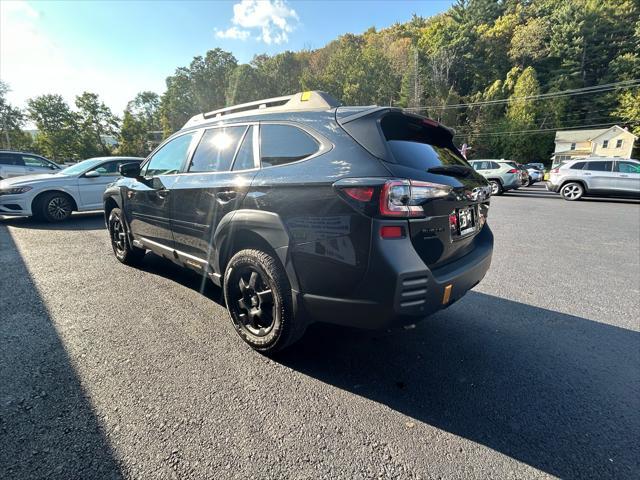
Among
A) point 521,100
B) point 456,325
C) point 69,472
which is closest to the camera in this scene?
point 69,472

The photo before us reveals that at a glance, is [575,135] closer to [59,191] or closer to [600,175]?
[600,175]

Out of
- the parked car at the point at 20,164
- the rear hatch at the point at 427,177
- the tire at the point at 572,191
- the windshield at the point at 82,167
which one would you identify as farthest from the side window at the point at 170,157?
the tire at the point at 572,191

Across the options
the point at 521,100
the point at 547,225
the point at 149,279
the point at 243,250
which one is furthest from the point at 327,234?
the point at 521,100

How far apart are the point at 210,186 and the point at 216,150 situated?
422mm

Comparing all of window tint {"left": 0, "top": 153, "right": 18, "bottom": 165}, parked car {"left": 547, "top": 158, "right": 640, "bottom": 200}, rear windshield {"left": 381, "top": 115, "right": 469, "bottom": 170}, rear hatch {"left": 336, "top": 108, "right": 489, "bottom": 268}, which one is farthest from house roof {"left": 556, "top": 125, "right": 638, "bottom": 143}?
window tint {"left": 0, "top": 153, "right": 18, "bottom": 165}

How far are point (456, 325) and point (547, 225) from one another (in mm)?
6562

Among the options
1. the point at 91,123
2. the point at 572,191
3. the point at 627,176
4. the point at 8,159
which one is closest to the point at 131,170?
the point at 8,159

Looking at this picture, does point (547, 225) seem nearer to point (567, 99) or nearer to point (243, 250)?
point (243, 250)

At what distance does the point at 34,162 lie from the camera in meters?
11.5

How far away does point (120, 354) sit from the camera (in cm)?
245

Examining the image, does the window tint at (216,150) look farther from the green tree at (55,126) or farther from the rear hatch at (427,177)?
the green tree at (55,126)

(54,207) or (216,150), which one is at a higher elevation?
(216,150)

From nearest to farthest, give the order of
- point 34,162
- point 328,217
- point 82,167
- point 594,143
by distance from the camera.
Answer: point 328,217, point 82,167, point 34,162, point 594,143

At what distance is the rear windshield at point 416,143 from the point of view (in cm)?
203
